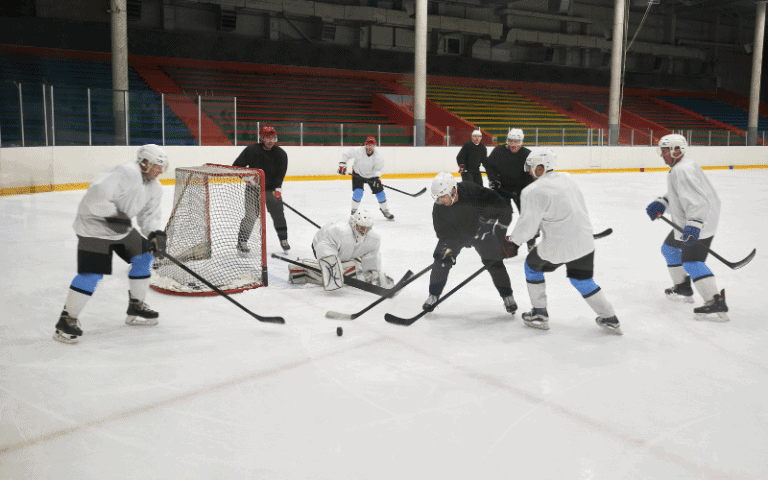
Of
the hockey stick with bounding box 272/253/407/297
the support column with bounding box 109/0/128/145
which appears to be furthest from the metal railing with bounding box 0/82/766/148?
the hockey stick with bounding box 272/253/407/297

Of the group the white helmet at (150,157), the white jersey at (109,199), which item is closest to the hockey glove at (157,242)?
the white jersey at (109,199)

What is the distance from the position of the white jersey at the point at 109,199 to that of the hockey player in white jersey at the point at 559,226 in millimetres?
1970

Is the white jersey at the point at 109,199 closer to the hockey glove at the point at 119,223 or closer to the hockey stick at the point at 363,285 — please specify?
the hockey glove at the point at 119,223

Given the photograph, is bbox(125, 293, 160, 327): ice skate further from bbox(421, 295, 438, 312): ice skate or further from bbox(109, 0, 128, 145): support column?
bbox(109, 0, 128, 145): support column

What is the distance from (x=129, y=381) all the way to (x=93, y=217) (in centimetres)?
88

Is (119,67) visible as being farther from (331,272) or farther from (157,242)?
(157,242)

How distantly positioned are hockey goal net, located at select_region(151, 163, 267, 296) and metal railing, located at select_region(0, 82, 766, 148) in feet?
17.5

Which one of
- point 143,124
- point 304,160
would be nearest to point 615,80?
point 304,160

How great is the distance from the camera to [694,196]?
3.85 meters

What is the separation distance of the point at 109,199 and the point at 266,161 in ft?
9.21

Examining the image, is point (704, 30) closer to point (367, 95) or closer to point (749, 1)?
point (749, 1)

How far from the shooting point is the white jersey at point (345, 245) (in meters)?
4.58

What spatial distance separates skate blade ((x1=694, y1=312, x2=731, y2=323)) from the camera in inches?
154

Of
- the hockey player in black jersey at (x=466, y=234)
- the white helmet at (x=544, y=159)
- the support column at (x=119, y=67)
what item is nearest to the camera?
the white helmet at (x=544, y=159)
